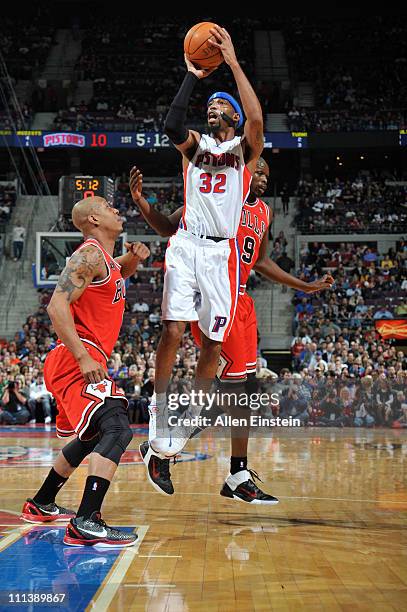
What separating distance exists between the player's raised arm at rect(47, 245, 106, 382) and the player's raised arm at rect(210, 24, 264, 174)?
122 cm

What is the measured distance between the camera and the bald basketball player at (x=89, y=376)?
14.3 ft

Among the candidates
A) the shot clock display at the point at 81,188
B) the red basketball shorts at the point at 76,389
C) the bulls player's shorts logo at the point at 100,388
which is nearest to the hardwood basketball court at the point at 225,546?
the red basketball shorts at the point at 76,389

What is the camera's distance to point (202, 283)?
16.5 ft

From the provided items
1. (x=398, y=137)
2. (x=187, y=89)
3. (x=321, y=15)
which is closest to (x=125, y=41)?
(x=321, y=15)

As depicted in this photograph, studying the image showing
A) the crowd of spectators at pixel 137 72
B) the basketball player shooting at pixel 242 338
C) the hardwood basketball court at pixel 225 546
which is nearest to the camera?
the hardwood basketball court at pixel 225 546

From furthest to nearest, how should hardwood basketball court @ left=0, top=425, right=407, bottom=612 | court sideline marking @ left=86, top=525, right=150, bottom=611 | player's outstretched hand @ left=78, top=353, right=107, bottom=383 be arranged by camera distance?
player's outstretched hand @ left=78, top=353, right=107, bottom=383
hardwood basketball court @ left=0, top=425, right=407, bottom=612
court sideline marking @ left=86, top=525, right=150, bottom=611

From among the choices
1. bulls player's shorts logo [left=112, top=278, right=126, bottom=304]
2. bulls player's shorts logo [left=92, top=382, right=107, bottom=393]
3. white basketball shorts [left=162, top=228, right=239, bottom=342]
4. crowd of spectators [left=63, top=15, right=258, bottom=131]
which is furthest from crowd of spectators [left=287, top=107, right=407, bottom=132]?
bulls player's shorts logo [left=92, top=382, right=107, bottom=393]

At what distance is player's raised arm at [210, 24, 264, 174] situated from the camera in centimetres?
469

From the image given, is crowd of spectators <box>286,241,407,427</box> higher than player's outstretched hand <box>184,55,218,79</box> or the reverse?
the reverse

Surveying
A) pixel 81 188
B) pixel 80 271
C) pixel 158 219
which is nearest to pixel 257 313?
pixel 81 188

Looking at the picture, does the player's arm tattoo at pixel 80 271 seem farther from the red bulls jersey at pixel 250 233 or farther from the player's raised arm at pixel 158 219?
the red bulls jersey at pixel 250 233

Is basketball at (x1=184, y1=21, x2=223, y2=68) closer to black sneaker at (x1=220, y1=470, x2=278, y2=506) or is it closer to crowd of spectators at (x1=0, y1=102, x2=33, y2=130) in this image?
black sneaker at (x1=220, y1=470, x2=278, y2=506)

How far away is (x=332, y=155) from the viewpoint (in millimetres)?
25906

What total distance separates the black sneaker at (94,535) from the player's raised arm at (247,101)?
244cm
